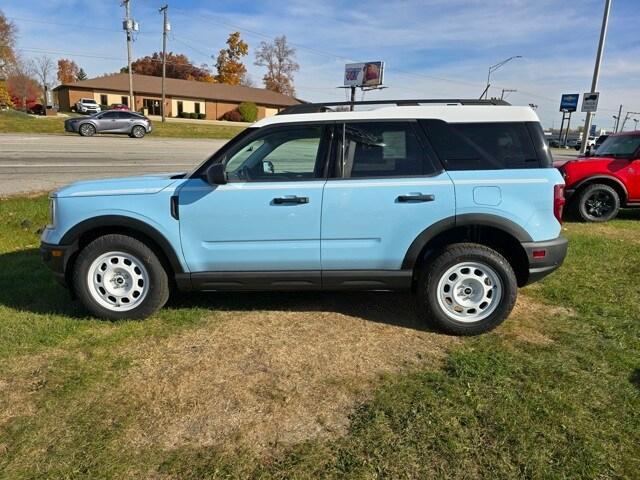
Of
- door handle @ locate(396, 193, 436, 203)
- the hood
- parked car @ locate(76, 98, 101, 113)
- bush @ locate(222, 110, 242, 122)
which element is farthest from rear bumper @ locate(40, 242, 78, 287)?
bush @ locate(222, 110, 242, 122)

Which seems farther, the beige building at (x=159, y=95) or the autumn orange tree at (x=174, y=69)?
the autumn orange tree at (x=174, y=69)

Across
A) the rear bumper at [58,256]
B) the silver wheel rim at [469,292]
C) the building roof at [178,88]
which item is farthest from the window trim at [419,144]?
the building roof at [178,88]

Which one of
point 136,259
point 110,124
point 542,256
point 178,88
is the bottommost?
point 136,259

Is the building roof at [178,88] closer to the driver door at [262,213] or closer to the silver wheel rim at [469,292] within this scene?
the driver door at [262,213]

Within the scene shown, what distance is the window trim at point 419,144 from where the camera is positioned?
3.90m

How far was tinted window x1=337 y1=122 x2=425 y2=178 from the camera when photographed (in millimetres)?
3934

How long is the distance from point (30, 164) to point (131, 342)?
12261 mm

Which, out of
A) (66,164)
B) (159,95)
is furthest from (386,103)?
(159,95)

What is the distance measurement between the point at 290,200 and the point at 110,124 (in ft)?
91.7

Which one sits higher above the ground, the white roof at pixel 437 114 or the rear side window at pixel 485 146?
the white roof at pixel 437 114

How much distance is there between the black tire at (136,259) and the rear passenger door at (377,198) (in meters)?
1.39

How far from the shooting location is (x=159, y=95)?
6384 cm

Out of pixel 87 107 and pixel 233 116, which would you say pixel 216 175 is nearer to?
pixel 87 107

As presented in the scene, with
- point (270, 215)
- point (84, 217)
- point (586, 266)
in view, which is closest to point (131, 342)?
point (84, 217)
